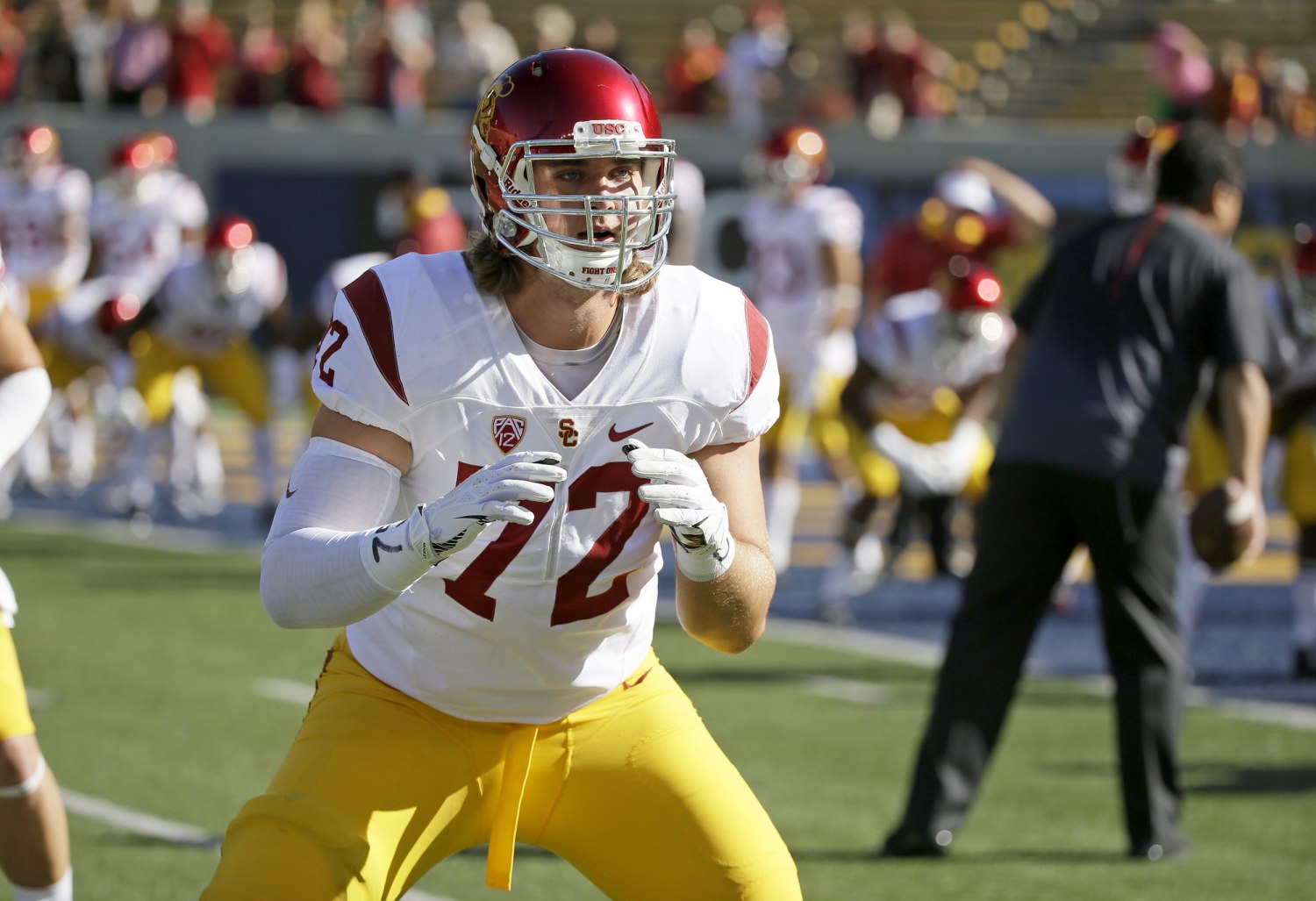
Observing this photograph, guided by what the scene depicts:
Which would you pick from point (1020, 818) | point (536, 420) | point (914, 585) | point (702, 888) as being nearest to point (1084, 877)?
point (1020, 818)

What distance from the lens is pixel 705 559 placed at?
2.68 meters

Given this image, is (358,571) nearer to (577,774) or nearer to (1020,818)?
(577,774)

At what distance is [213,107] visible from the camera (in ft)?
58.2

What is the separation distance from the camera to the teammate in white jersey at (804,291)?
981 centimetres

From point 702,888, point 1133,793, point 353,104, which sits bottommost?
point 353,104

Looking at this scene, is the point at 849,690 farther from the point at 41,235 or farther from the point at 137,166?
the point at 41,235

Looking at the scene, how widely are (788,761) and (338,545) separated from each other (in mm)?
3737

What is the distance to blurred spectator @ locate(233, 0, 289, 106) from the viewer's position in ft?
56.0

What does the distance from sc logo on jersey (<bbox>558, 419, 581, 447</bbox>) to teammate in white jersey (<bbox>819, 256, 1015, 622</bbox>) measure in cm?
564

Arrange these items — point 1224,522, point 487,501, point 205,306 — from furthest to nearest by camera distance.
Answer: point 205,306, point 1224,522, point 487,501

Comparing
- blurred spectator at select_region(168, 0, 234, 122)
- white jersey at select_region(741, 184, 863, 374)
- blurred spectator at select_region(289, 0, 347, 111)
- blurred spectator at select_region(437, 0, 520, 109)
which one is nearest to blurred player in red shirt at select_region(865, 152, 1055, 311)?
white jersey at select_region(741, 184, 863, 374)

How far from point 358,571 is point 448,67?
15.2 meters

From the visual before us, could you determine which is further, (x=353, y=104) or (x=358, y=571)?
(x=353, y=104)

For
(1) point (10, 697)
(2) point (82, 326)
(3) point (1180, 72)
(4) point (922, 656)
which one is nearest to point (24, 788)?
(1) point (10, 697)
